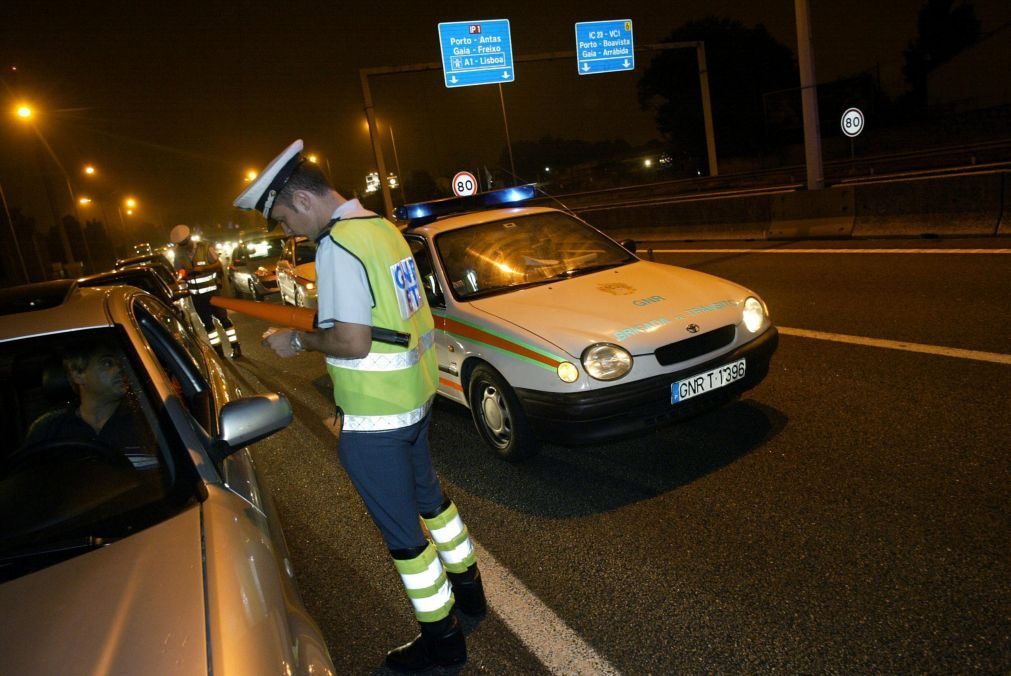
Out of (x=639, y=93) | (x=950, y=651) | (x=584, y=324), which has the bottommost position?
(x=950, y=651)

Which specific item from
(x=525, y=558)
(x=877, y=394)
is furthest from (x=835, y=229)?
(x=525, y=558)

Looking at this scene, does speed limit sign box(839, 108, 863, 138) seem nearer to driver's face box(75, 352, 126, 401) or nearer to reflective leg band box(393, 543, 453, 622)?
reflective leg band box(393, 543, 453, 622)

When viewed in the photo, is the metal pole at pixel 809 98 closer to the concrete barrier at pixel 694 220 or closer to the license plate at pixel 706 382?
the concrete barrier at pixel 694 220

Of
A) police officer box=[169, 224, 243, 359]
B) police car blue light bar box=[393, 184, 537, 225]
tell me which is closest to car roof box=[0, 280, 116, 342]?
police car blue light bar box=[393, 184, 537, 225]

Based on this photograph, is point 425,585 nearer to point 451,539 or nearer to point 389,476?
point 451,539

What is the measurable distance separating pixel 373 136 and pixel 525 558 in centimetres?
2051

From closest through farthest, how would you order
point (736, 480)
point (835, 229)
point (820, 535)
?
1. point (820, 535)
2. point (736, 480)
3. point (835, 229)

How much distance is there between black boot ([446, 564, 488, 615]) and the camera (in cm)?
298

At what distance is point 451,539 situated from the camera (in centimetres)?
294

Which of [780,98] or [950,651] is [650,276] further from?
[780,98]

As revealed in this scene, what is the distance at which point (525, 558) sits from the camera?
136 inches

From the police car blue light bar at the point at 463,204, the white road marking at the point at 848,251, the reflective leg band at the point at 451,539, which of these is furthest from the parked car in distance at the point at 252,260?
the reflective leg band at the point at 451,539

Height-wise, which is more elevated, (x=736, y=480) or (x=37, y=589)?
(x=37, y=589)

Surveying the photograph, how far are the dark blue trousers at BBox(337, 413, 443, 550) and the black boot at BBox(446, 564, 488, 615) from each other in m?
0.36
